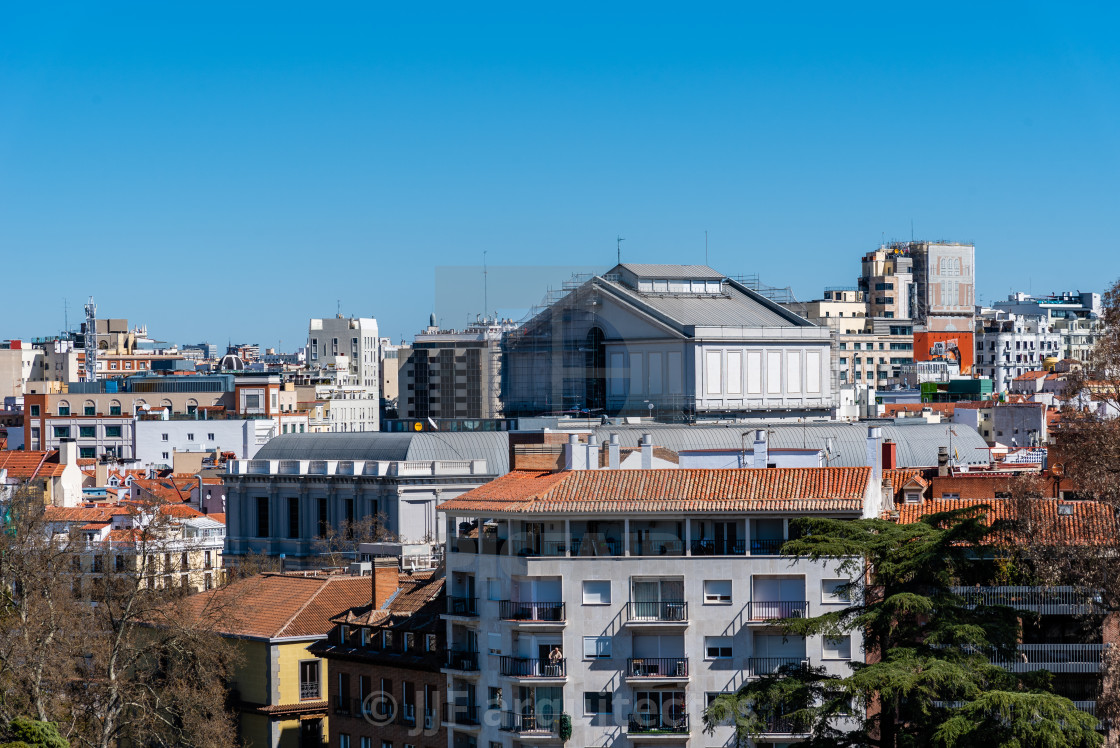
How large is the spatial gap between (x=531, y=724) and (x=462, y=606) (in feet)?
10.9

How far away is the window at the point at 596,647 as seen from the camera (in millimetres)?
43062

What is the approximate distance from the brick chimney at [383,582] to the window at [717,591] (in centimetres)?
1089

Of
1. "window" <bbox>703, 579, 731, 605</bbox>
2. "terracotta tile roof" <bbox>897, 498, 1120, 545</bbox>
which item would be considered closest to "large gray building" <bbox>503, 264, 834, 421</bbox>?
"window" <bbox>703, 579, 731, 605</bbox>

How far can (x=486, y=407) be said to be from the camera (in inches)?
4966

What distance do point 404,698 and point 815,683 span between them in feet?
42.4

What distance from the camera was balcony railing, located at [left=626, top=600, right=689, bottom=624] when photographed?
4262 centimetres

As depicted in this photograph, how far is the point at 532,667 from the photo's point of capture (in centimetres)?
4347

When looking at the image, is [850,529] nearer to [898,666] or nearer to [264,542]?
[898,666]

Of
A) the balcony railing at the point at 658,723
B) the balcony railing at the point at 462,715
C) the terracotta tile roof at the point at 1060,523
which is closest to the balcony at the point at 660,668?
the balcony railing at the point at 658,723

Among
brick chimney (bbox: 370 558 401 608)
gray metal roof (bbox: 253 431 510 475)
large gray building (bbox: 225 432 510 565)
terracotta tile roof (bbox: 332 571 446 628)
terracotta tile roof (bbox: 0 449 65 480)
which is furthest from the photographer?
terracotta tile roof (bbox: 0 449 65 480)

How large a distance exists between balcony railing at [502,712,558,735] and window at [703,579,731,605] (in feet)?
12.5

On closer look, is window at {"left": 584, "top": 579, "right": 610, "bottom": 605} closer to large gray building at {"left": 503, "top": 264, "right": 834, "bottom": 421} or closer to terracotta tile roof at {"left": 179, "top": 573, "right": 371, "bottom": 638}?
terracotta tile roof at {"left": 179, "top": 573, "right": 371, "bottom": 638}

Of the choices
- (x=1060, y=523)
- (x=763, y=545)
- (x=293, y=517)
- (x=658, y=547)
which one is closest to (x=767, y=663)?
(x=763, y=545)

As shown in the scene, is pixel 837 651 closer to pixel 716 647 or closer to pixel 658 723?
pixel 716 647
